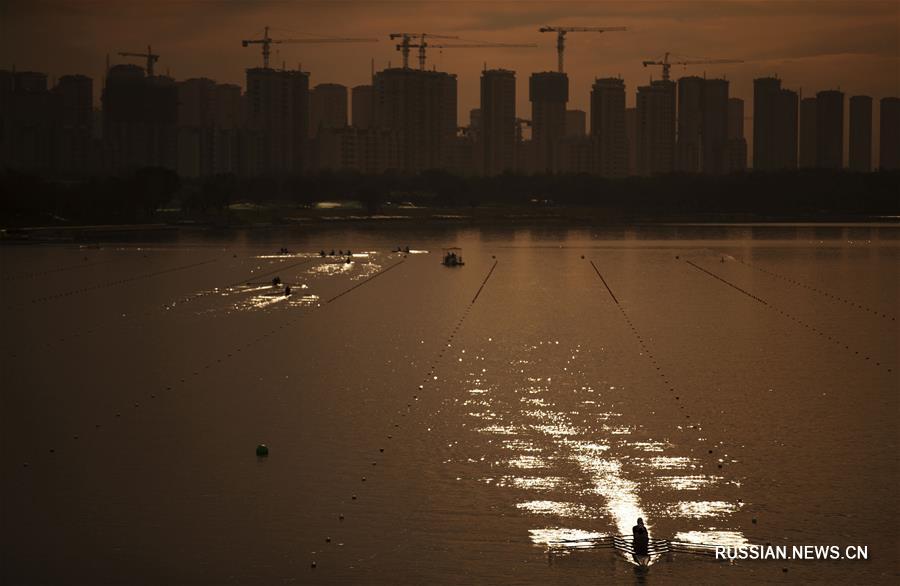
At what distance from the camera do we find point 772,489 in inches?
575

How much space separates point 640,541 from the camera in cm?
1216

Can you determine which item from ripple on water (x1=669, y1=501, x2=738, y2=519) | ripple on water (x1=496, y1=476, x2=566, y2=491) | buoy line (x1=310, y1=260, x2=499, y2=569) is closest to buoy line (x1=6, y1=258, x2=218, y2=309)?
buoy line (x1=310, y1=260, x2=499, y2=569)

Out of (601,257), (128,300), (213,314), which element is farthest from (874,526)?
(601,257)

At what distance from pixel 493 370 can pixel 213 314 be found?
1122cm

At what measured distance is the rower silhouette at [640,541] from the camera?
1212 cm

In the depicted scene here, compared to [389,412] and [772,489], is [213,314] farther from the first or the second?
[772,489]

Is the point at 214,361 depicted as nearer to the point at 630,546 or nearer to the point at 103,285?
the point at 630,546

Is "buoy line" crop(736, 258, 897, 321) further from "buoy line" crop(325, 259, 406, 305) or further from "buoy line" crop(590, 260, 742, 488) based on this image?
"buoy line" crop(325, 259, 406, 305)

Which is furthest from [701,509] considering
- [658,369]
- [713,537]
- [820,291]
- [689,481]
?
[820,291]

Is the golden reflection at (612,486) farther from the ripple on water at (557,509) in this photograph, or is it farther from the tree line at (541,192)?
the tree line at (541,192)

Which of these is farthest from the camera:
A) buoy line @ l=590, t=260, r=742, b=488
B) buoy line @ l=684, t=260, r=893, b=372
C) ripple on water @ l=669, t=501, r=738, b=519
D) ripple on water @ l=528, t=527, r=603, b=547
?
buoy line @ l=684, t=260, r=893, b=372

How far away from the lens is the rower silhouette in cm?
1212

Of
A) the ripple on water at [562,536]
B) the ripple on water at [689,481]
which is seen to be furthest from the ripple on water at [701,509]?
the ripple on water at [562,536]

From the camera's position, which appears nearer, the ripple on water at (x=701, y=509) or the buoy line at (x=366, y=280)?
the ripple on water at (x=701, y=509)
